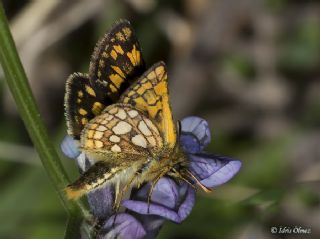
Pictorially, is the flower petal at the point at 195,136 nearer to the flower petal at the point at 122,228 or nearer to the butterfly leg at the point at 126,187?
the butterfly leg at the point at 126,187

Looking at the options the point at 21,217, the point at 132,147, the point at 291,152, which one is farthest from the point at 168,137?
the point at 291,152

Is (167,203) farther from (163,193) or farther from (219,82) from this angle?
(219,82)

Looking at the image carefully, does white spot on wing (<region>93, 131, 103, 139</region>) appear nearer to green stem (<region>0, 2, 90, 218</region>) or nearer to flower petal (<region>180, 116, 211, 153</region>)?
green stem (<region>0, 2, 90, 218</region>)

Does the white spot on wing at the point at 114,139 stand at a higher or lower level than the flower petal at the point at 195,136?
higher

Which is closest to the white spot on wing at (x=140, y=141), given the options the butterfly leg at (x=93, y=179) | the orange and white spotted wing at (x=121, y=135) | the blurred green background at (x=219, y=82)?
the orange and white spotted wing at (x=121, y=135)

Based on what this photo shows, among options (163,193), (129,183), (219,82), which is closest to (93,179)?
(129,183)

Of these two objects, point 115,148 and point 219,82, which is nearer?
point 115,148

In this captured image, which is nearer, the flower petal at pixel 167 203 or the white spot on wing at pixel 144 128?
the flower petal at pixel 167 203

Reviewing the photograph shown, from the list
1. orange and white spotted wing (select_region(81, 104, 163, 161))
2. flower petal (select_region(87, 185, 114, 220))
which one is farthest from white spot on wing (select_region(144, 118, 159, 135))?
flower petal (select_region(87, 185, 114, 220))

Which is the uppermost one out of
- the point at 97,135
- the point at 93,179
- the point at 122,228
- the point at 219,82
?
the point at 97,135
